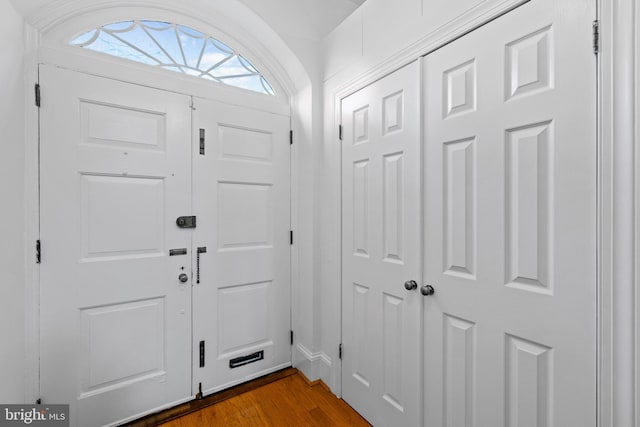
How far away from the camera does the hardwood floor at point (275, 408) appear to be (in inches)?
66.8

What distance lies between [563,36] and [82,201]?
2.21 meters

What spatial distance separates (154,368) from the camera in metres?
1.76

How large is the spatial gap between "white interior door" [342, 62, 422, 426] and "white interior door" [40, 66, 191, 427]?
1044mm

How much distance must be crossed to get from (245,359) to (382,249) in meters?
1.29

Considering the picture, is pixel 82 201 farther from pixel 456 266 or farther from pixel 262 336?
pixel 456 266

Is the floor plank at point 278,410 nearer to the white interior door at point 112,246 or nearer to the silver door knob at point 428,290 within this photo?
the white interior door at point 112,246

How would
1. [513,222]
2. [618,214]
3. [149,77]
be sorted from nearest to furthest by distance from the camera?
[618,214]
[513,222]
[149,77]

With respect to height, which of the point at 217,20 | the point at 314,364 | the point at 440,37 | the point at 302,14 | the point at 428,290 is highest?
the point at 302,14

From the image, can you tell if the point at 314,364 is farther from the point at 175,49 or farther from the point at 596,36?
the point at 175,49

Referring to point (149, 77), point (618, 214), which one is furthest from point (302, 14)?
point (618, 214)

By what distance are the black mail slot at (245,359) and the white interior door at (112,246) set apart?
0.93ft

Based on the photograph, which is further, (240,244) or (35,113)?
(240,244)

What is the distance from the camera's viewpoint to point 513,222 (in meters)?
1.08

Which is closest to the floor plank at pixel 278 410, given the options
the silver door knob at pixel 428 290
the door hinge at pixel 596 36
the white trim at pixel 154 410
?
the white trim at pixel 154 410
